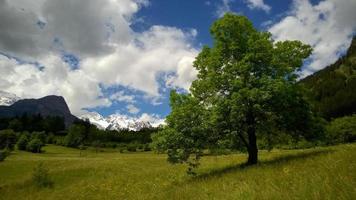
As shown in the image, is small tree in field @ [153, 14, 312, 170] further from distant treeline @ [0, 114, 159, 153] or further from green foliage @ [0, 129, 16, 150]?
green foliage @ [0, 129, 16, 150]

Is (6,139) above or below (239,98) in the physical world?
above

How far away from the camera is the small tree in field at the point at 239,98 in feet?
75.0

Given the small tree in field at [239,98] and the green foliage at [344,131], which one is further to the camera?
the green foliage at [344,131]

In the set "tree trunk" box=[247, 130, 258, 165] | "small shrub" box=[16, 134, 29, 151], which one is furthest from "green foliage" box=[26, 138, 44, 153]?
"tree trunk" box=[247, 130, 258, 165]

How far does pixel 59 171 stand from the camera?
50.1 meters

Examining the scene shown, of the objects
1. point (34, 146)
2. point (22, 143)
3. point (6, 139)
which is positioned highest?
point (6, 139)

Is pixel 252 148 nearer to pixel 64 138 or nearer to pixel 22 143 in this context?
pixel 22 143

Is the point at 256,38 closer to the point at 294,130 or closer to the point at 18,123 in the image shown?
the point at 294,130

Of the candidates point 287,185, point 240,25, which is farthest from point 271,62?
point 287,185

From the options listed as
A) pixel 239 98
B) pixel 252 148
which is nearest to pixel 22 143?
pixel 252 148

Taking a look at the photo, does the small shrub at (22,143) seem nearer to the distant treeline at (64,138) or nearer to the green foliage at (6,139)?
the distant treeline at (64,138)

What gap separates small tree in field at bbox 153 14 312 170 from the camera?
22.9 m

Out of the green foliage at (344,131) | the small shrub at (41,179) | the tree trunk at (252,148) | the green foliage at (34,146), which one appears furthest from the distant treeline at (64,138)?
the tree trunk at (252,148)

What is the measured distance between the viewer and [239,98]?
21828 millimetres
